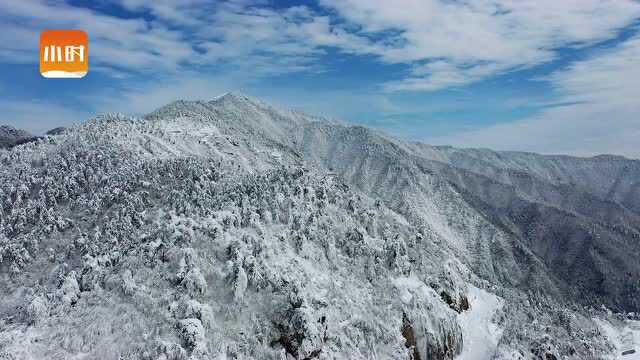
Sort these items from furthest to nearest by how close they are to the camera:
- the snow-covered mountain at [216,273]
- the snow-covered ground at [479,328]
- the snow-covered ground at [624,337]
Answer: the snow-covered ground at [624,337], the snow-covered ground at [479,328], the snow-covered mountain at [216,273]

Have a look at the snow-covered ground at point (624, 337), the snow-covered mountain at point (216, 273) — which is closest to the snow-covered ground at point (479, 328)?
the snow-covered mountain at point (216, 273)

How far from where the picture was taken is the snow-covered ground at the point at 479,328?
65312 millimetres

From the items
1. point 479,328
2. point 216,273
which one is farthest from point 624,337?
point 216,273

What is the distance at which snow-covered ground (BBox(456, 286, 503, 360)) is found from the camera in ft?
214

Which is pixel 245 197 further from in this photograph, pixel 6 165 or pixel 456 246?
pixel 456 246

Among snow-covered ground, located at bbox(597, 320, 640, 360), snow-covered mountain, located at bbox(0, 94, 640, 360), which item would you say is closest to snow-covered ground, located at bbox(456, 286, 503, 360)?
snow-covered mountain, located at bbox(0, 94, 640, 360)

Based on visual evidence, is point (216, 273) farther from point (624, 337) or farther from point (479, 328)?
point (624, 337)

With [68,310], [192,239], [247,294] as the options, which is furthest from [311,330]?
[68,310]

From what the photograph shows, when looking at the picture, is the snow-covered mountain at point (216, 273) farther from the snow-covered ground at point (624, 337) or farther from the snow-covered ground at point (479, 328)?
the snow-covered ground at point (624, 337)

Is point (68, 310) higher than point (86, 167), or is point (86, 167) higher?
point (86, 167)

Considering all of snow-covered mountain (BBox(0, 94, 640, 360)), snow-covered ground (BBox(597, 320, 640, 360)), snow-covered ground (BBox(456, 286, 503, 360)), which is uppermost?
snow-covered mountain (BBox(0, 94, 640, 360))

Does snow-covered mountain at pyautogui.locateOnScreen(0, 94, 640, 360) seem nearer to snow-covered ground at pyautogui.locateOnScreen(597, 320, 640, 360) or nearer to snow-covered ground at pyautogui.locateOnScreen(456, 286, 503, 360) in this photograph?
snow-covered ground at pyautogui.locateOnScreen(456, 286, 503, 360)

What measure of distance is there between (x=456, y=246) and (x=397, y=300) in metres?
132

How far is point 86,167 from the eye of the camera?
7456 centimetres
